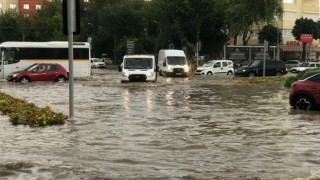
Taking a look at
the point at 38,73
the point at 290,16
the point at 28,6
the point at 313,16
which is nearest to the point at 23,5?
the point at 28,6

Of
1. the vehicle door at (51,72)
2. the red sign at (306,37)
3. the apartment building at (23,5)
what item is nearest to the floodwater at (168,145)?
the vehicle door at (51,72)

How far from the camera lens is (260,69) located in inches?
1780

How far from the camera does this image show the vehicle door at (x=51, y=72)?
122ft

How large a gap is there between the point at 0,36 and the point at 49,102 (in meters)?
80.7

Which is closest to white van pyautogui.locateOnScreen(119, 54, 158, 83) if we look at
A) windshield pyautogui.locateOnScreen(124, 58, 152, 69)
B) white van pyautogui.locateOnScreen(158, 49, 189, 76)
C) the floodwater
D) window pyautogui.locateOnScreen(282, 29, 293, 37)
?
windshield pyautogui.locateOnScreen(124, 58, 152, 69)

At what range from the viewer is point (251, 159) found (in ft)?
31.7

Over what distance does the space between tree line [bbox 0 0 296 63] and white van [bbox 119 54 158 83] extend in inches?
962

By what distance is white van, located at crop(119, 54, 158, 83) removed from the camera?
34.8 m

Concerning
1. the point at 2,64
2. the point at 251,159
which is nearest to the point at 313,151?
the point at 251,159

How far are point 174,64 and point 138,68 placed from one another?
1328 centimetres

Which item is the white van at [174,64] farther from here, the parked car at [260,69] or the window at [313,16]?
the window at [313,16]

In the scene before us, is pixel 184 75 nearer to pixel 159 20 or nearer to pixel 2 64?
pixel 2 64

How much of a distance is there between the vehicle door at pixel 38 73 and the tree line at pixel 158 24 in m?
23.8

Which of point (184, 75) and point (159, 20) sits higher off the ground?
point (159, 20)
